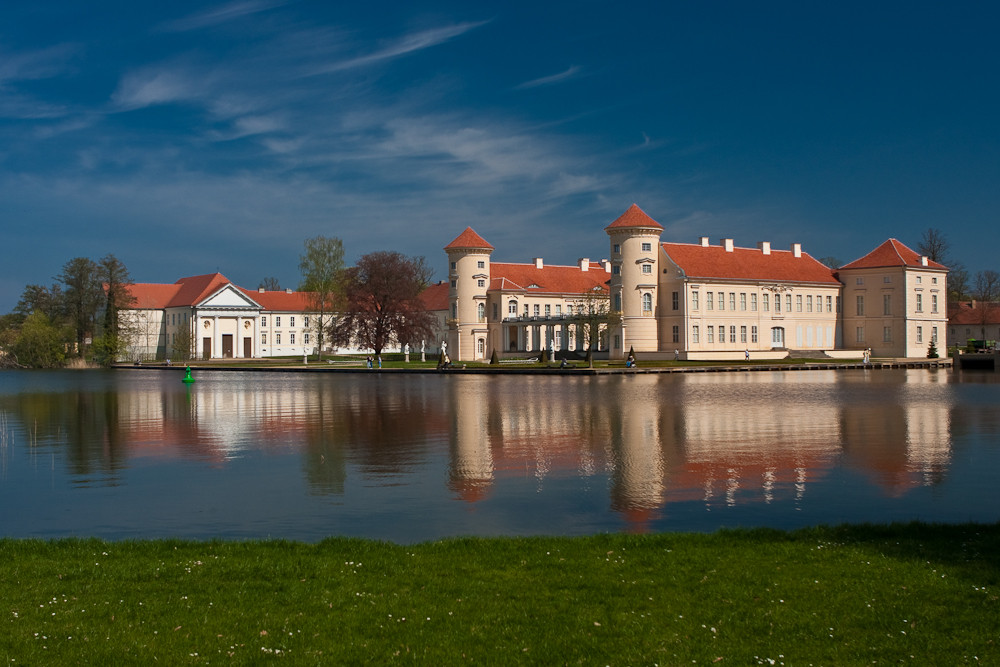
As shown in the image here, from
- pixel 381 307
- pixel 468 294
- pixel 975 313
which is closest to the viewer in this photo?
pixel 381 307

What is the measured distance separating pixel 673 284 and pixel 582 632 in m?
72.5

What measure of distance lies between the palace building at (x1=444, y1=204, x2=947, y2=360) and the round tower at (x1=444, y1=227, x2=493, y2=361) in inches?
3.7

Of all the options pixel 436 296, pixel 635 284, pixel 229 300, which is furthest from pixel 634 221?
pixel 229 300

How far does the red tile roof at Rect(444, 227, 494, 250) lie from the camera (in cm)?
8612

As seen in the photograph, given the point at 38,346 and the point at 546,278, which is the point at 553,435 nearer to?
the point at 546,278

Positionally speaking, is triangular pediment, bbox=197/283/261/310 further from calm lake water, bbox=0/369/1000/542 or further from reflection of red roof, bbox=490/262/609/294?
calm lake water, bbox=0/369/1000/542

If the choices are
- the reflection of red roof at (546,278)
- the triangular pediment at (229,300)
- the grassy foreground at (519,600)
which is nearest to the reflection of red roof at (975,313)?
the reflection of red roof at (546,278)

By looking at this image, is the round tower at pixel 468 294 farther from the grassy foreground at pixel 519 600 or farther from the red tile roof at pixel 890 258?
the grassy foreground at pixel 519 600

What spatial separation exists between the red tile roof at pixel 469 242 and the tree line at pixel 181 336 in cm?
478

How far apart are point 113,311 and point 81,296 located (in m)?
4.59

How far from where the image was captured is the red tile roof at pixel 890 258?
83500 millimetres

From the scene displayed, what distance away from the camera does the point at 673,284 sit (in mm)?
77875

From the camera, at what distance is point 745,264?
8288 cm

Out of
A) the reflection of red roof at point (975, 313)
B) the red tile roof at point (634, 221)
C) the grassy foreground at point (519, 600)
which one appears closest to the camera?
the grassy foreground at point (519, 600)
